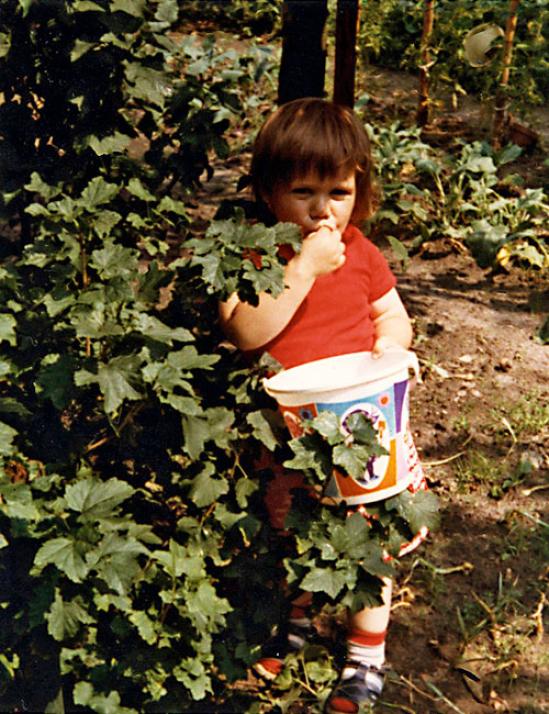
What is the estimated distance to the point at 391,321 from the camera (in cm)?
281

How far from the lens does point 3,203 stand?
257cm

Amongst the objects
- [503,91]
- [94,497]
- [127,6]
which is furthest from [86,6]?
[503,91]

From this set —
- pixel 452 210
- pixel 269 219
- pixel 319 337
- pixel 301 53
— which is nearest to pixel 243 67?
Result: pixel 452 210

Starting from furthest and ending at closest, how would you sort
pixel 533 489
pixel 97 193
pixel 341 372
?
pixel 533 489, pixel 341 372, pixel 97 193

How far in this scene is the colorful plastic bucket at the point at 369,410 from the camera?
2150mm

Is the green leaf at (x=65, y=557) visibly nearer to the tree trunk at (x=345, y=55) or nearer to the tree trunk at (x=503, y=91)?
the tree trunk at (x=345, y=55)

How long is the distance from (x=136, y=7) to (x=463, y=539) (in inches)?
71.9

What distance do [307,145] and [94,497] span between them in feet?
3.68

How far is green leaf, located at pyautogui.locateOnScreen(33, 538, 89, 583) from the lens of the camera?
6.26 ft

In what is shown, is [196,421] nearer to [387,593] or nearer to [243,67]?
[387,593]

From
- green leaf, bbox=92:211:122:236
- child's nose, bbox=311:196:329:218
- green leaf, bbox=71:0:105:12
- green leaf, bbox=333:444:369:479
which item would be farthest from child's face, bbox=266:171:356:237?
green leaf, bbox=333:444:369:479

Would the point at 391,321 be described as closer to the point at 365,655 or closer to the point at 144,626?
the point at 365,655

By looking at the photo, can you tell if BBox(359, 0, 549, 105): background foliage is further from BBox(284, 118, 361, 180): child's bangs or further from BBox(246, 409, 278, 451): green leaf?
BBox(246, 409, 278, 451): green leaf

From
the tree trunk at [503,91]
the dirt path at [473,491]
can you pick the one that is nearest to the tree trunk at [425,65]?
the tree trunk at [503,91]
